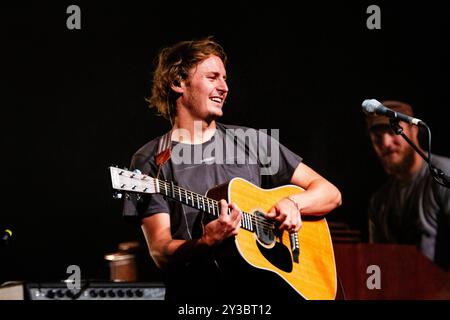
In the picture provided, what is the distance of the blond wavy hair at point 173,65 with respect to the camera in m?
4.15

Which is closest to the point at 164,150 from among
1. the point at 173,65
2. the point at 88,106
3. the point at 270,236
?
the point at 173,65

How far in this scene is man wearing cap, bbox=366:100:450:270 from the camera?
4824 mm

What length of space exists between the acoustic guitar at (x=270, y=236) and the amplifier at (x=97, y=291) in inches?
26.7

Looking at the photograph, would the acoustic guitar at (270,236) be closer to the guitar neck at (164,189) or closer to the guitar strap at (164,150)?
the guitar neck at (164,189)

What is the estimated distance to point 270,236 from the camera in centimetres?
382

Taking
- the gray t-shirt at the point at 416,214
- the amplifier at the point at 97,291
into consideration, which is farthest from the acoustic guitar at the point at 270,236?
the gray t-shirt at the point at 416,214

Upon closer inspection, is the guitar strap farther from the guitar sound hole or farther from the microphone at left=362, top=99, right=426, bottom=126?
the microphone at left=362, top=99, right=426, bottom=126

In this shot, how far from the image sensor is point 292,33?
4.79 m

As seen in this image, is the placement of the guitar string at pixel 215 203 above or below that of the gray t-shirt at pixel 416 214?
above

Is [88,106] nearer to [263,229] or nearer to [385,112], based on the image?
[263,229]

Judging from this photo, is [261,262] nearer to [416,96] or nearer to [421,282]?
[421,282]

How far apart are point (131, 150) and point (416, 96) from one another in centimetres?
193
